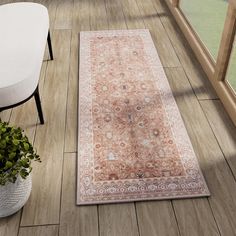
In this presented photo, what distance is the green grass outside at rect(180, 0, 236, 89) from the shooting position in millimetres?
1970

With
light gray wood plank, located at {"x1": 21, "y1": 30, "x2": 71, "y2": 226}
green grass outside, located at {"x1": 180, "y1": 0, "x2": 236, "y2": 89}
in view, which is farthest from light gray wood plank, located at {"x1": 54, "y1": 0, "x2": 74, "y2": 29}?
green grass outside, located at {"x1": 180, "y1": 0, "x2": 236, "y2": 89}

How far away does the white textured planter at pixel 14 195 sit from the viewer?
4.09 feet

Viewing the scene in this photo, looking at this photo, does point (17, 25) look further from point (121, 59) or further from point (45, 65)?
point (121, 59)

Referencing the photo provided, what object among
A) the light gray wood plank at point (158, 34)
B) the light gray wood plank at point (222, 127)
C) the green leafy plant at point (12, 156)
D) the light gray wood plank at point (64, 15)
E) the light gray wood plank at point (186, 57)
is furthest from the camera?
the light gray wood plank at point (64, 15)

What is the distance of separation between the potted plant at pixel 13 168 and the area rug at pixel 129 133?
28 cm

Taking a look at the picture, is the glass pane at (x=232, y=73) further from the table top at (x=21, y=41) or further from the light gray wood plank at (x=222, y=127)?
the table top at (x=21, y=41)

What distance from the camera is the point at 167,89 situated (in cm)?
207

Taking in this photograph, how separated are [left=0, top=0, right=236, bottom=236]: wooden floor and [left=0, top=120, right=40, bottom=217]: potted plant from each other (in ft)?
0.33

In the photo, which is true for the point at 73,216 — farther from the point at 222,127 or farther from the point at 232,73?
the point at 232,73

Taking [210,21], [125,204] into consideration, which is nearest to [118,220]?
[125,204]

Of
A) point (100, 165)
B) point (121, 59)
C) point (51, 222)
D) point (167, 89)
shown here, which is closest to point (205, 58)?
point (167, 89)

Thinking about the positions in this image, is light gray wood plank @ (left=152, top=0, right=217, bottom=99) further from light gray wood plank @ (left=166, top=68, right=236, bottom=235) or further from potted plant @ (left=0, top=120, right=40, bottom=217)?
potted plant @ (left=0, top=120, right=40, bottom=217)

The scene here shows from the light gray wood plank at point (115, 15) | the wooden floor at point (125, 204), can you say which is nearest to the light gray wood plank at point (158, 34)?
the wooden floor at point (125, 204)

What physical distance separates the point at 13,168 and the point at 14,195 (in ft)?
0.44
